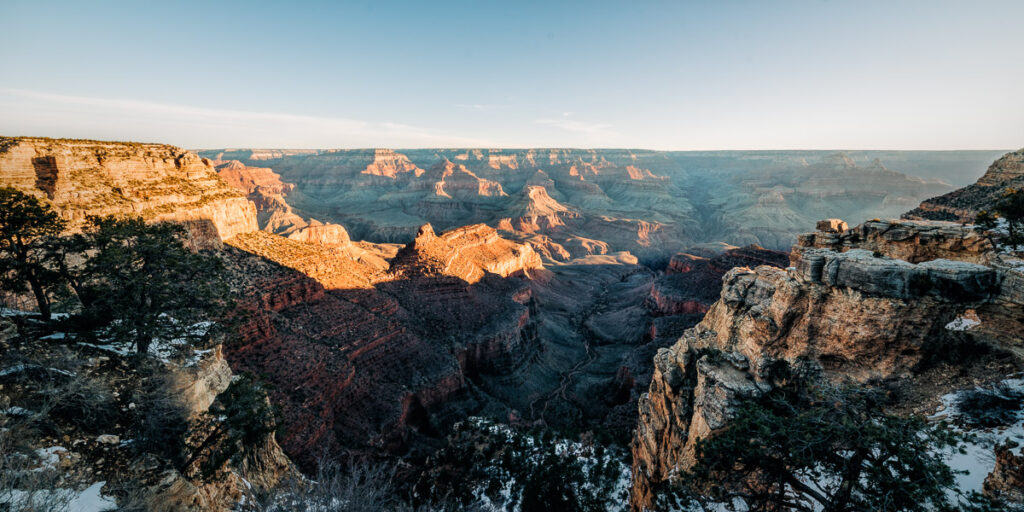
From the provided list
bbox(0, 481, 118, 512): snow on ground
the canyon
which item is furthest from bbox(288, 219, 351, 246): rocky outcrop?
bbox(0, 481, 118, 512): snow on ground

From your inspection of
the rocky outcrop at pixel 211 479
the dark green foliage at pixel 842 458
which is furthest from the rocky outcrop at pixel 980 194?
the rocky outcrop at pixel 211 479

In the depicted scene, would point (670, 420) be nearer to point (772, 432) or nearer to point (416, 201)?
point (772, 432)

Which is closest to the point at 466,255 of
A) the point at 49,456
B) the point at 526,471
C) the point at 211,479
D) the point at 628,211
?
the point at 526,471

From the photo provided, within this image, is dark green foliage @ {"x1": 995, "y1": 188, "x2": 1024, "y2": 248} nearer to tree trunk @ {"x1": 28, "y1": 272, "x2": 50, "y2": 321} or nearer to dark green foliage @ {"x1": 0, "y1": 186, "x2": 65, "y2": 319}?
dark green foliage @ {"x1": 0, "y1": 186, "x2": 65, "y2": 319}

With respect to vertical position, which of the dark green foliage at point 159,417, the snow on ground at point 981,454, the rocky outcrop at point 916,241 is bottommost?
the dark green foliage at point 159,417

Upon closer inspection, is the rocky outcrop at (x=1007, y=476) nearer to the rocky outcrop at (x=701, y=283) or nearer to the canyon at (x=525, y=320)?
the canyon at (x=525, y=320)

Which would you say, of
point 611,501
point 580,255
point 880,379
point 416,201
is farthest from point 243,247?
point 416,201

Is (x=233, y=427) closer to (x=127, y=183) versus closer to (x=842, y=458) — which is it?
(x=842, y=458)
